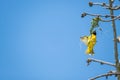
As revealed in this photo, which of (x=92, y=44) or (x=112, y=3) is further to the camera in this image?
(x=112, y=3)

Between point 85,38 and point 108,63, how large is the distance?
1.23 m

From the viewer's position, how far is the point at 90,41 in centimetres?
1295

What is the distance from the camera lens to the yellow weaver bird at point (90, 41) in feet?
42.2

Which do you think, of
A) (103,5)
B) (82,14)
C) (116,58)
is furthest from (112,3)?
(116,58)

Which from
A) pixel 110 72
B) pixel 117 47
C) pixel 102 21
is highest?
pixel 102 21

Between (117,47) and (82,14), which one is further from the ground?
(82,14)

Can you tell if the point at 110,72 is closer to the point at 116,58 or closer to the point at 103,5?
the point at 116,58

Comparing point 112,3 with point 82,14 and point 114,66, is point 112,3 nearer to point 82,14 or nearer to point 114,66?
point 82,14

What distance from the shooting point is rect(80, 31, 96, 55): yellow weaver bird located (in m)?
12.9

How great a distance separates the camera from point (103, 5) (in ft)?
46.1

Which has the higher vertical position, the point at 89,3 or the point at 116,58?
the point at 89,3

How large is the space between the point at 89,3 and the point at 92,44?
1802mm

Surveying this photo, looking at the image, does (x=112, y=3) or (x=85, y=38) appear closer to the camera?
(x=85, y=38)

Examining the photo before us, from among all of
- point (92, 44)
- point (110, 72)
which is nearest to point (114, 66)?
point (110, 72)
